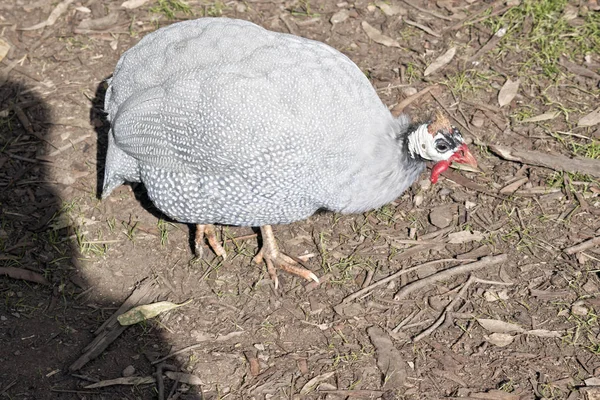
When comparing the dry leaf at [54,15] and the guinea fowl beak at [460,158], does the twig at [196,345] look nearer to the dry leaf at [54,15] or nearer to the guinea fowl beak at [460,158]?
the guinea fowl beak at [460,158]

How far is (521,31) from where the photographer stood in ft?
17.1

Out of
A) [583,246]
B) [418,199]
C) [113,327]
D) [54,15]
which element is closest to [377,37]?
[418,199]

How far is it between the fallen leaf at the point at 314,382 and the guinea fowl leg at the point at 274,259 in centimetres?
58

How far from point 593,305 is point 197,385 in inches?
76.7

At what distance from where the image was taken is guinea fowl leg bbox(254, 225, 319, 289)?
13.1 ft

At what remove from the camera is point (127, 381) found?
11.6ft

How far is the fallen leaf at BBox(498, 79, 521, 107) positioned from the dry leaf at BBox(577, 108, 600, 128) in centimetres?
44

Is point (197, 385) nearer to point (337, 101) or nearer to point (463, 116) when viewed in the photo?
point (337, 101)

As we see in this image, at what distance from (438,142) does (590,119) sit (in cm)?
160

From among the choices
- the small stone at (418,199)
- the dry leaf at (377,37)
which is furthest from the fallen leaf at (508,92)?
the small stone at (418,199)

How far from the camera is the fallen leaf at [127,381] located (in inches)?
138

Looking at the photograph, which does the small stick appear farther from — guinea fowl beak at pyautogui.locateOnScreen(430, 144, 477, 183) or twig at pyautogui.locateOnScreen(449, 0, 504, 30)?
twig at pyautogui.locateOnScreen(449, 0, 504, 30)

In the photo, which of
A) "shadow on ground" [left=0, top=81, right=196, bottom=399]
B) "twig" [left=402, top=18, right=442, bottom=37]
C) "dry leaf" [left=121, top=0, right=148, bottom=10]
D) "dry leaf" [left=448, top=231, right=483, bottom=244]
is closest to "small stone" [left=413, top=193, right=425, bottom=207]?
"dry leaf" [left=448, top=231, right=483, bottom=244]

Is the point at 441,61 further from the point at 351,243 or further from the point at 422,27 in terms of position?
the point at 351,243
